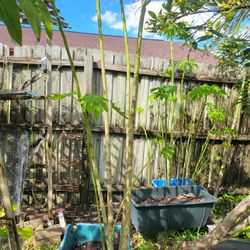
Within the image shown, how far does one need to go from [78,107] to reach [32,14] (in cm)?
300

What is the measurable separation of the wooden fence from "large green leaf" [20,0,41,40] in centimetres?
273

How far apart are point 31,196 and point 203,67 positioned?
263 centimetres

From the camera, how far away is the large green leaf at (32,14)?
35cm

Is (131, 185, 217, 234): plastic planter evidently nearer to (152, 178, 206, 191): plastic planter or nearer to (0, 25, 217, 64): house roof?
(152, 178, 206, 191): plastic planter

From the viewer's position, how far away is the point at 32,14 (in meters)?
0.36

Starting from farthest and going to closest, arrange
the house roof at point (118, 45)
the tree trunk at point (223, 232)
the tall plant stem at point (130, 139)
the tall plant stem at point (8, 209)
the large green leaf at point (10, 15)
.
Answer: the house roof at point (118, 45), the tall plant stem at point (130, 139), the tree trunk at point (223, 232), the tall plant stem at point (8, 209), the large green leaf at point (10, 15)

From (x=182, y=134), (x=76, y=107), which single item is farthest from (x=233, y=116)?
(x=76, y=107)

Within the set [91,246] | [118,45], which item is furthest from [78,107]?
[118,45]

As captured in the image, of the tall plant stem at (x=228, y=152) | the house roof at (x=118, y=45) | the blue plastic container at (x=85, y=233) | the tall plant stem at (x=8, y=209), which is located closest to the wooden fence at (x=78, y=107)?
the tall plant stem at (x=228, y=152)

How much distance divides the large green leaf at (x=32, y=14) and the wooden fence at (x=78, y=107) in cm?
273

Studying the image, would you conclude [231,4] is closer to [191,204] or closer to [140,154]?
[191,204]

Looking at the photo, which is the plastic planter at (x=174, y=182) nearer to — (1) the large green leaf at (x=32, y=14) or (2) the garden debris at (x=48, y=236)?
(2) the garden debris at (x=48, y=236)

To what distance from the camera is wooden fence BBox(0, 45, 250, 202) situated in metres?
3.18

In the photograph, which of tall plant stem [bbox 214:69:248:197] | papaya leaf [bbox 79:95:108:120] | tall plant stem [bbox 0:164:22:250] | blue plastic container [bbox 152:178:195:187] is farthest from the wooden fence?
tall plant stem [bbox 0:164:22:250]
